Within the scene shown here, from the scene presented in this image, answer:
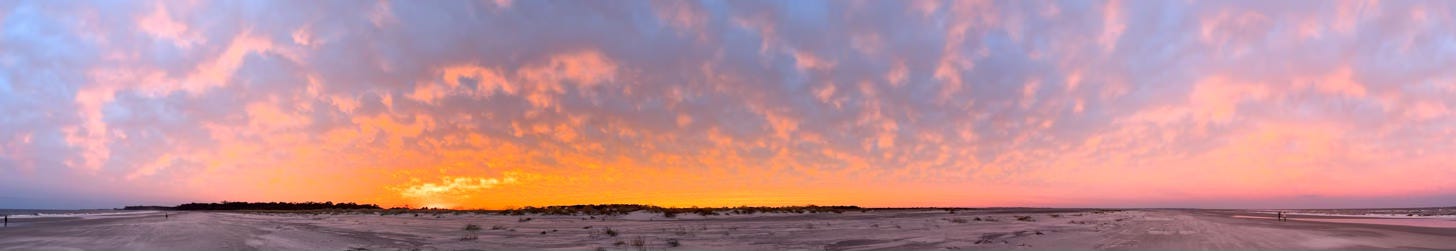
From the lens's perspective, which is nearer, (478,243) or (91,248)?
(91,248)

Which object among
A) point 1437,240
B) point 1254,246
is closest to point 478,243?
point 1254,246

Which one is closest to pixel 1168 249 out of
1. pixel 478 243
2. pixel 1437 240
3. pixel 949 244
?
pixel 949 244

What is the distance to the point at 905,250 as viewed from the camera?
1767 centimetres

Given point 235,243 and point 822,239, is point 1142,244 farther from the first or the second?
point 235,243

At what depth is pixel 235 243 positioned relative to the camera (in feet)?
69.7

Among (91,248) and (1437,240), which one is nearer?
(91,248)

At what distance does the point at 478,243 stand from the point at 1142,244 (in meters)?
19.9

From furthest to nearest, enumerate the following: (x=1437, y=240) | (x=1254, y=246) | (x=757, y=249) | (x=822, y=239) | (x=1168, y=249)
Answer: (x=822, y=239)
(x=1437, y=240)
(x=757, y=249)
(x=1254, y=246)
(x=1168, y=249)

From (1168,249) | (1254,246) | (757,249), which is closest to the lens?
(1168,249)

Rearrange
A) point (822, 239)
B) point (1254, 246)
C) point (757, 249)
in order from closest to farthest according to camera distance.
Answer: point (1254, 246)
point (757, 249)
point (822, 239)

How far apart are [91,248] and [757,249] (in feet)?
63.4

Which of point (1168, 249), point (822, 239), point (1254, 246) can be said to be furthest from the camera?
point (822, 239)

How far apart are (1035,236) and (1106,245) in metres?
4.16

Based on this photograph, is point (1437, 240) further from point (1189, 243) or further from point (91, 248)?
point (91, 248)
